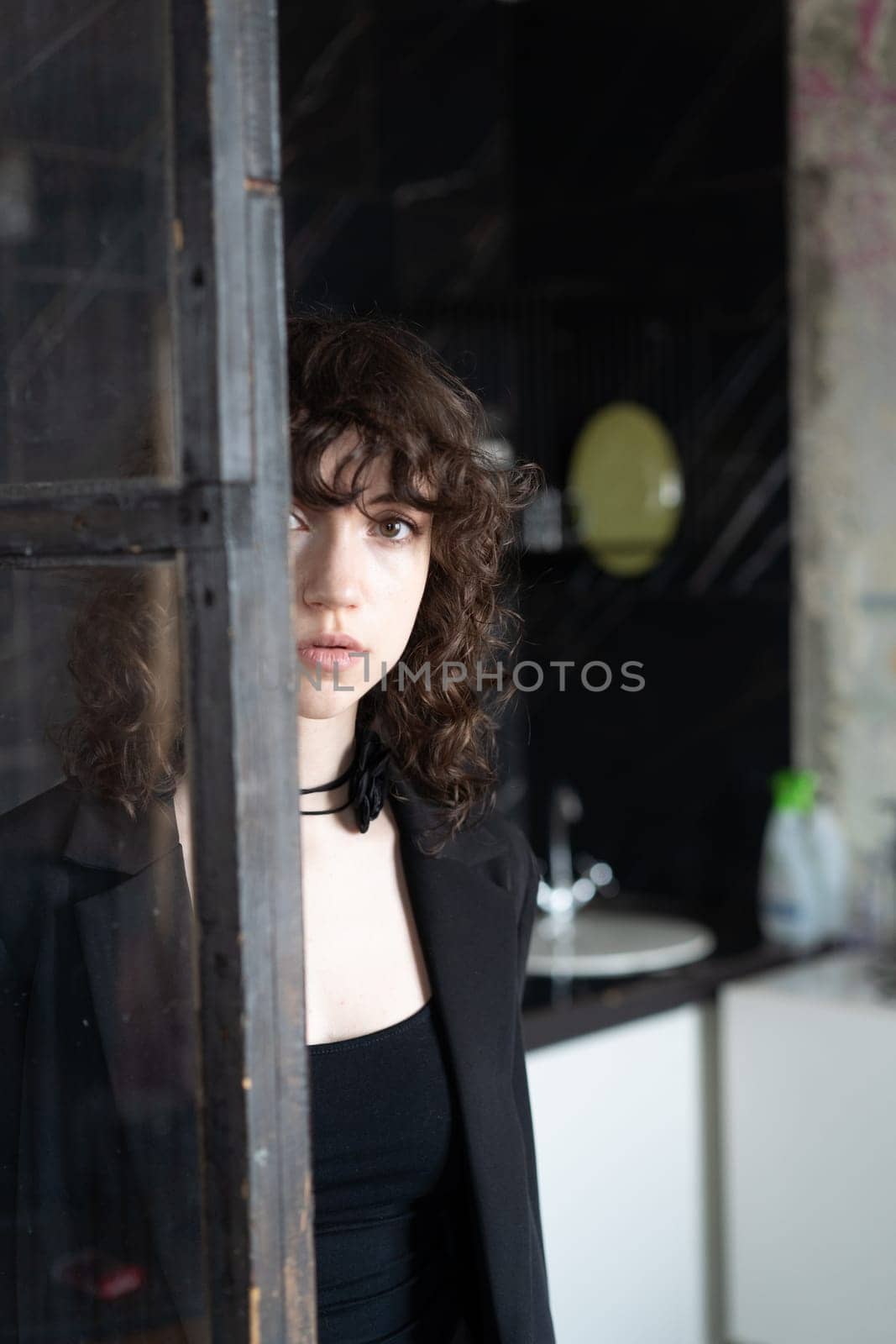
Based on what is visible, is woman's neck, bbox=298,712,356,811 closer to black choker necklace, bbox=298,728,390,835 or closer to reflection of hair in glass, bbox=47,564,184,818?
black choker necklace, bbox=298,728,390,835

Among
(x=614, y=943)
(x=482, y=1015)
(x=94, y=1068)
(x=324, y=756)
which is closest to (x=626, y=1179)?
(x=614, y=943)

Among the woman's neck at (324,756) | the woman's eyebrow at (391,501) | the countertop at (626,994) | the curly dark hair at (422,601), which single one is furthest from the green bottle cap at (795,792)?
the woman's eyebrow at (391,501)

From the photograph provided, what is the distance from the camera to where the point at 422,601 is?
1111 millimetres

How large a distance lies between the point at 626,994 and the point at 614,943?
0.30 meters

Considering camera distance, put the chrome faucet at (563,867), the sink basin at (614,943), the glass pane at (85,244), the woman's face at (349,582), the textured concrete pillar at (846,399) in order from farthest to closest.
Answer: the chrome faucet at (563,867)
the textured concrete pillar at (846,399)
the sink basin at (614,943)
the woman's face at (349,582)
the glass pane at (85,244)

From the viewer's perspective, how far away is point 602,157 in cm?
263

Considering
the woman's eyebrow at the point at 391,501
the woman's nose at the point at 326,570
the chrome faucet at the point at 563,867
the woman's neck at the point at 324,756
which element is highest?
the woman's eyebrow at the point at 391,501

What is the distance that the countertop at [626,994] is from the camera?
1.87 m

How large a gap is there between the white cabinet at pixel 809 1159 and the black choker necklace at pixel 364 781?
110 cm

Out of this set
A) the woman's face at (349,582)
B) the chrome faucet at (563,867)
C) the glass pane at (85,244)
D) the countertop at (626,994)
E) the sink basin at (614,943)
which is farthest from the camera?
the chrome faucet at (563,867)

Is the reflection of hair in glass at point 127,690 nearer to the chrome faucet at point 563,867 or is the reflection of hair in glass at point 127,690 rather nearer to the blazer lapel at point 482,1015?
the blazer lapel at point 482,1015

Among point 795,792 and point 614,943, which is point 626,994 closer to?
point 614,943

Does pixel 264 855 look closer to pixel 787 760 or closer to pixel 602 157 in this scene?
pixel 787 760

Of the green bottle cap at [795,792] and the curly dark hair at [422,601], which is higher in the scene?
the curly dark hair at [422,601]
